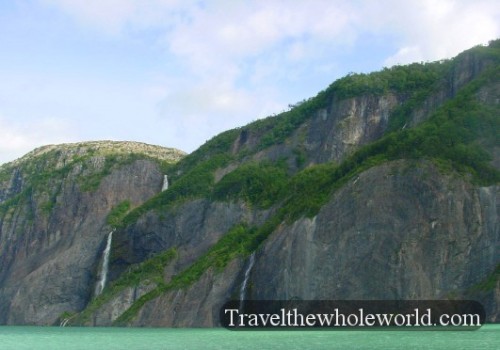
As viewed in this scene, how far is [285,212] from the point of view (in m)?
101

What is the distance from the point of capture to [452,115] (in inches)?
3713

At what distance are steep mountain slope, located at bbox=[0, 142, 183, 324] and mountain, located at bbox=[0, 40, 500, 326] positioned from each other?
10.1 inches

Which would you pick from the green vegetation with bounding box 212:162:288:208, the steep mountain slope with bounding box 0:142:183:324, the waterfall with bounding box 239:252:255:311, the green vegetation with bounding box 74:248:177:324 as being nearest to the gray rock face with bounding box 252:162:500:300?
the waterfall with bounding box 239:252:255:311

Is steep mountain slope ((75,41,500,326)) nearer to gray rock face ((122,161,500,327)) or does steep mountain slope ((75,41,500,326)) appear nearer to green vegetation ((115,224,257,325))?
gray rock face ((122,161,500,327))

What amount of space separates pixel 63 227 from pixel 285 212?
51339 millimetres

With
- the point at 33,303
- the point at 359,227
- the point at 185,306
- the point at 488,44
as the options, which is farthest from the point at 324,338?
the point at 33,303

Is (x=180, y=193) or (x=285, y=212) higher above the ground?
(x=180, y=193)

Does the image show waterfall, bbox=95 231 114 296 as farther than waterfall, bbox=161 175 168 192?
No

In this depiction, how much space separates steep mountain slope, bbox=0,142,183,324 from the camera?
126m

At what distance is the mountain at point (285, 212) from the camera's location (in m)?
83.2

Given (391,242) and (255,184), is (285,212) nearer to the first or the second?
(255,184)

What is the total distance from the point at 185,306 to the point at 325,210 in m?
21.6

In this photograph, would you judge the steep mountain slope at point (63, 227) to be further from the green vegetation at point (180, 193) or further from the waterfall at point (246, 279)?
the waterfall at point (246, 279)

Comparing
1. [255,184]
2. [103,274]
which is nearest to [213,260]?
[255,184]
